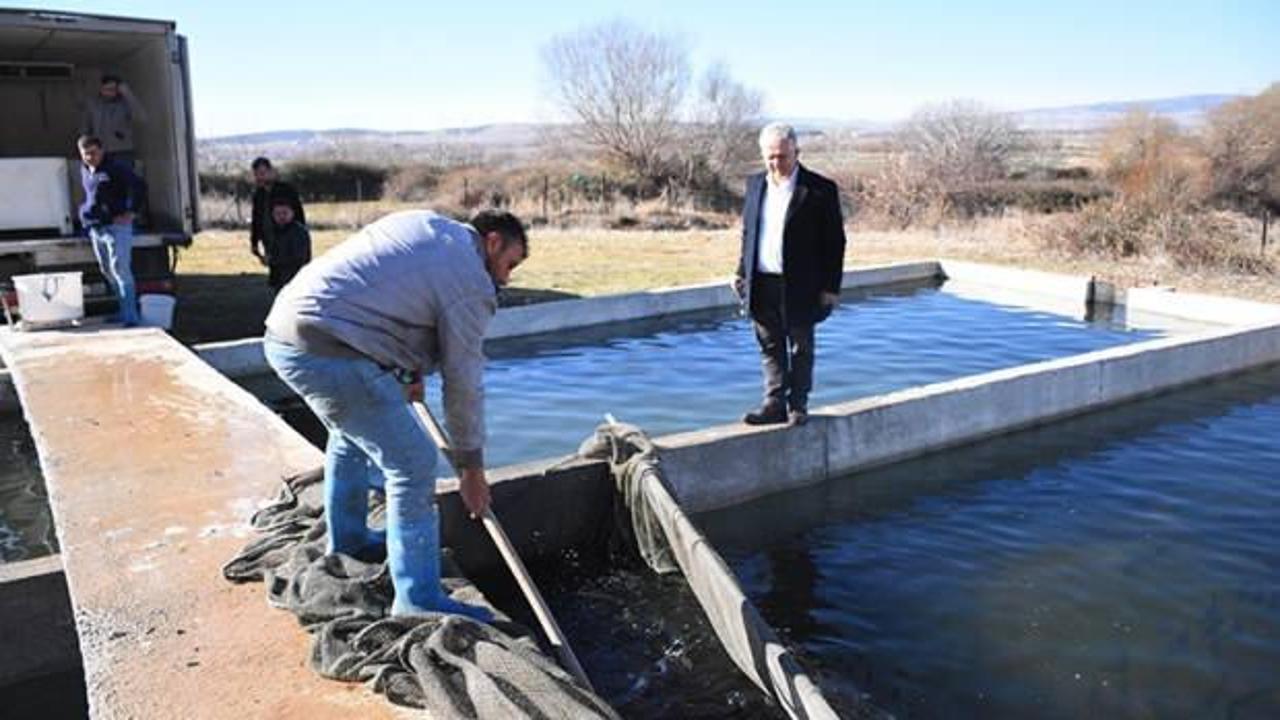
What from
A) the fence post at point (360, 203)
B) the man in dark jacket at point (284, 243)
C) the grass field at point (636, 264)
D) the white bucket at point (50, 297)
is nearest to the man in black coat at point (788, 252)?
the man in dark jacket at point (284, 243)

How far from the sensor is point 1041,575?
15.5 ft

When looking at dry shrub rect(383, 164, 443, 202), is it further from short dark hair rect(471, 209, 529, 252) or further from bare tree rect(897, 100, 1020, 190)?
short dark hair rect(471, 209, 529, 252)

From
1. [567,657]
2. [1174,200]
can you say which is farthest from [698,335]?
[1174,200]

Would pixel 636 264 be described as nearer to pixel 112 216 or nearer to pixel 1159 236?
pixel 1159 236

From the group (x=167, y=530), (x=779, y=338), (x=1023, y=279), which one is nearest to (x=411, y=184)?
(x=1023, y=279)

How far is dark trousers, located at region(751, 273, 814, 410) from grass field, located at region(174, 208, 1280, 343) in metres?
5.27

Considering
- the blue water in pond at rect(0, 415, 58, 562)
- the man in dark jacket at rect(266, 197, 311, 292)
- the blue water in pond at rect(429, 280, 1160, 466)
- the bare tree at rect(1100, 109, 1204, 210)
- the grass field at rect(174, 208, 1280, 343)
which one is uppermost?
the bare tree at rect(1100, 109, 1204, 210)

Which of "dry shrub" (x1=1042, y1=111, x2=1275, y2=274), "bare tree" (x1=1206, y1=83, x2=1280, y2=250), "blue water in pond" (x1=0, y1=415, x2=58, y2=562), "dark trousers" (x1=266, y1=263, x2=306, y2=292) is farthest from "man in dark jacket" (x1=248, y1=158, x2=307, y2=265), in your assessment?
"bare tree" (x1=1206, y1=83, x2=1280, y2=250)

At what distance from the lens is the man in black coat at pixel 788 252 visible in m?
5.08

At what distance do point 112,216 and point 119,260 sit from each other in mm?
335

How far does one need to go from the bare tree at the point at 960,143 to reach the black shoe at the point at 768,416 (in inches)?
689

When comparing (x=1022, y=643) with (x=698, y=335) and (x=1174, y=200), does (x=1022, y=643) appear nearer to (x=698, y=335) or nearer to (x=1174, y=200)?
(x=698, y=335)

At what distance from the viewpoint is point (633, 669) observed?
12.8 feet

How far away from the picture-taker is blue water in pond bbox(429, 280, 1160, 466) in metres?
7.07
